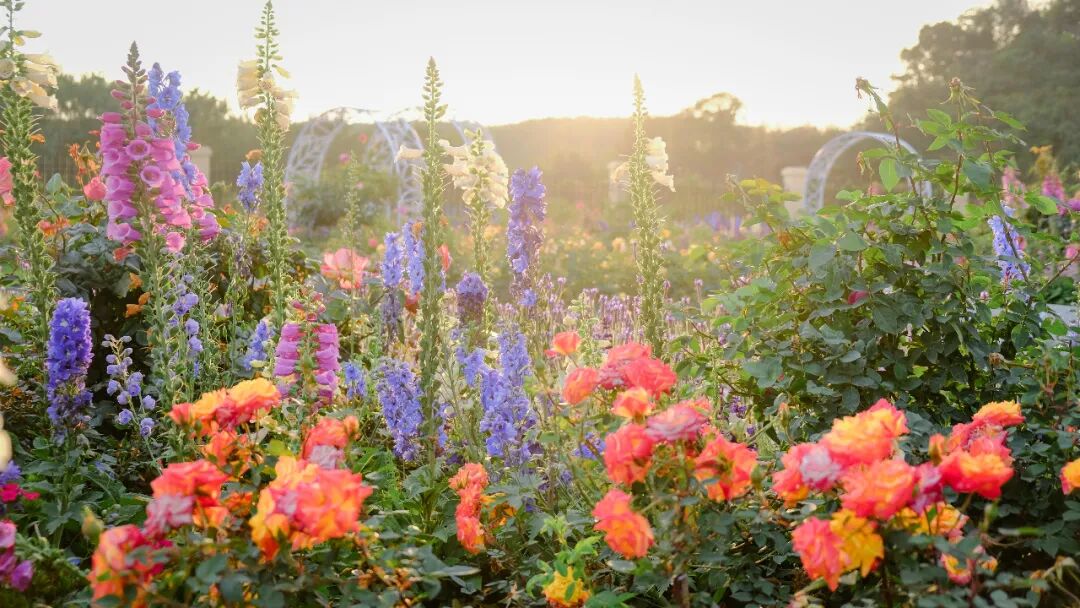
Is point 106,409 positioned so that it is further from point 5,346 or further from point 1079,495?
point 1079,495

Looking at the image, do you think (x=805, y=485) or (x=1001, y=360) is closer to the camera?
(x=805, y=485)

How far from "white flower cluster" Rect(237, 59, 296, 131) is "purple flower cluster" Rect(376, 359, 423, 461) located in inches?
35.3

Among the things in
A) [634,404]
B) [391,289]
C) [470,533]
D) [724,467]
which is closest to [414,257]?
[391,289]

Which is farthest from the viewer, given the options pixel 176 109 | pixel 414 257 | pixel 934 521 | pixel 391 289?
pixel 391 289

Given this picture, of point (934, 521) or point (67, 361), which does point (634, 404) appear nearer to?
point (934, 521)

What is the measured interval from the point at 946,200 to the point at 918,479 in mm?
1372

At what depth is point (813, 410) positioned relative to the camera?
2.44 meters

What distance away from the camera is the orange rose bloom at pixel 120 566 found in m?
1.40

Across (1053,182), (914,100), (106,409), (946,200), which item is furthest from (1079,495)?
(914,100)

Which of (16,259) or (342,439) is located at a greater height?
(16,259)

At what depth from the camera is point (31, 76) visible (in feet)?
8.34

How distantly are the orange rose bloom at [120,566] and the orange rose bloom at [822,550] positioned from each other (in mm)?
1089

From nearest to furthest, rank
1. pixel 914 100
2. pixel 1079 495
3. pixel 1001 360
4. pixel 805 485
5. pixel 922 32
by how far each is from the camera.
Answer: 1. pixel 805 485
2. pixel 1079 495
3. pixel 1001 360
4. pixel 914 100
5. pixel 922 32

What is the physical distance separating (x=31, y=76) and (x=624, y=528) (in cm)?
224
